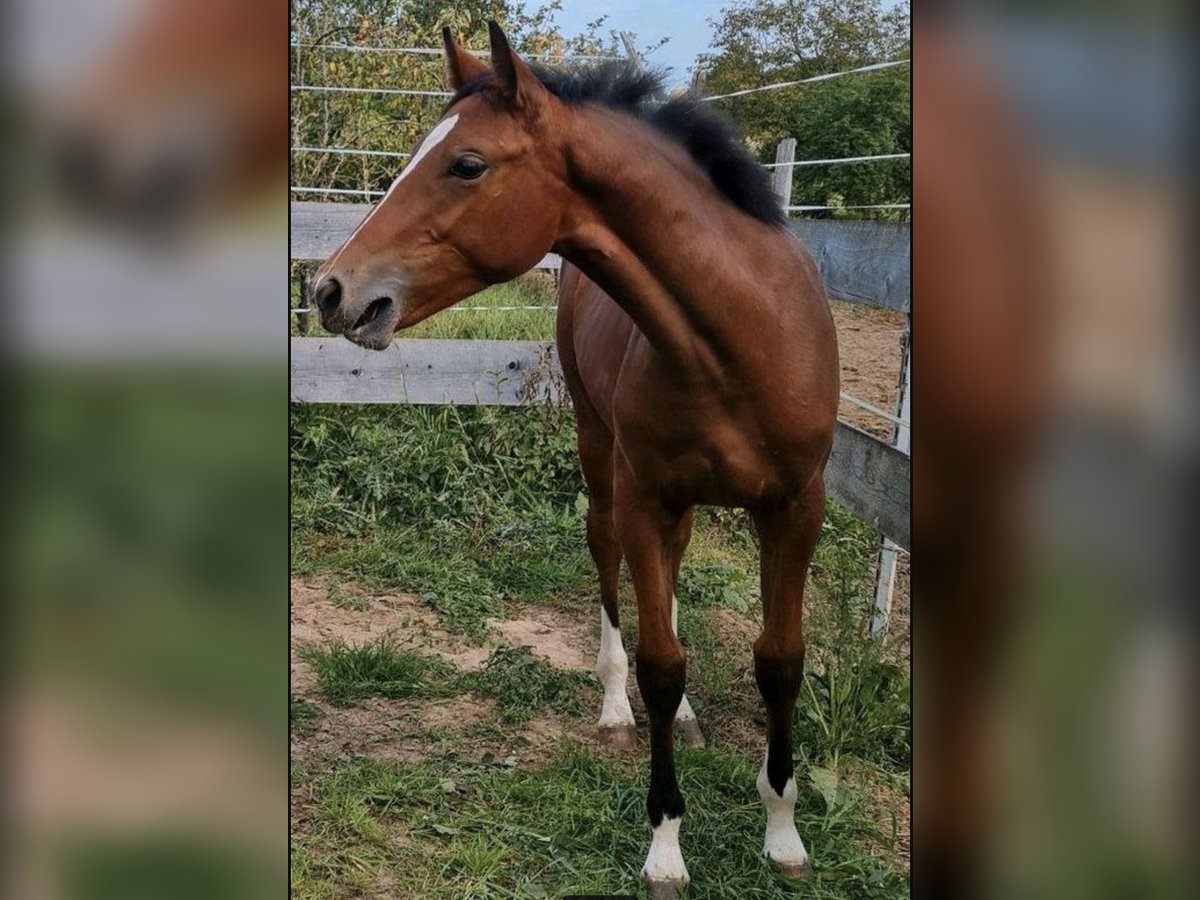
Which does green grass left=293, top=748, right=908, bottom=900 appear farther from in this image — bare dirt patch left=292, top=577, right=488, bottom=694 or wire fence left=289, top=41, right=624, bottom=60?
wire fence left=289, top=41, right=624, bottom=60

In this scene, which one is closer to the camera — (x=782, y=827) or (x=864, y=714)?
(x=782, y=827)

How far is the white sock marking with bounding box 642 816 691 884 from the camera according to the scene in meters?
2.28

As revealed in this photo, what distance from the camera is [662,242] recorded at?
187 cm

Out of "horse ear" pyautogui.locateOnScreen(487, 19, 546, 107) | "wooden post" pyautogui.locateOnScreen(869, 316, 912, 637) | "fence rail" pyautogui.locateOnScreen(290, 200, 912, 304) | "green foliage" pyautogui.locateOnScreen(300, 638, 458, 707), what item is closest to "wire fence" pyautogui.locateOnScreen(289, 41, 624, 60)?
"fence rail" pyautogui.locateOnScreen(290, 200, 912, 304)

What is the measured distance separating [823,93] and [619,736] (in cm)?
275

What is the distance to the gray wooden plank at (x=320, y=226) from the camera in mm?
4566

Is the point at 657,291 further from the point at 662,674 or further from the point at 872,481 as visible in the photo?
the point at 872,481
